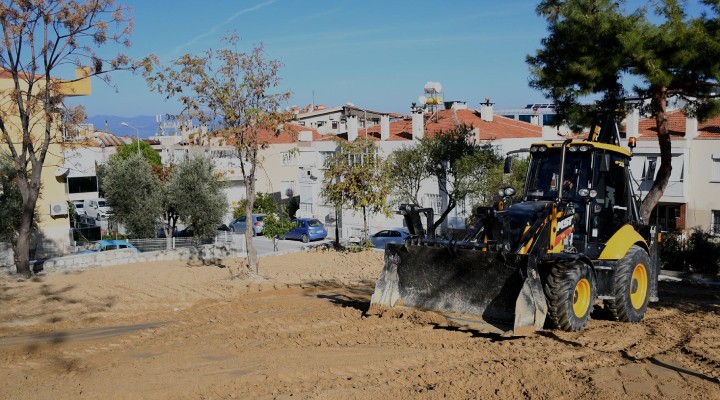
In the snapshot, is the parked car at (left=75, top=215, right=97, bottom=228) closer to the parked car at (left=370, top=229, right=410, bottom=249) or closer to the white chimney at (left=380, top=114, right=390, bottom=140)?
the white chimney at (left=380, top=114, right=390, bottom=140)

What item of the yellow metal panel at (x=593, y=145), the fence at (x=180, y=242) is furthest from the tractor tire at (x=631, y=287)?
the fence at (x=180, y=242)

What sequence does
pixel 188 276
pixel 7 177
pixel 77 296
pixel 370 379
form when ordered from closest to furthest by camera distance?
pixel 370 379
pixel 77 296
pixel 188 276
pixel 7 177

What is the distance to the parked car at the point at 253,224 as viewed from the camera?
40.8m

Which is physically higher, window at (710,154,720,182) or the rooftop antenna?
the rooftop antenna

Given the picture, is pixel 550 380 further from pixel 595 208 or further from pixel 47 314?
pixel 47 314

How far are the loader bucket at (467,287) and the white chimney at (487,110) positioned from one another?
30157mm

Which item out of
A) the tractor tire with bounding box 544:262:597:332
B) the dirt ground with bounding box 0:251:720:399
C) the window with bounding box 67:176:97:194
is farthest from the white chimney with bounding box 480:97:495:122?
the tractor tire with bounding box 544:262:597:332

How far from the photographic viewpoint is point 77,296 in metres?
16.7

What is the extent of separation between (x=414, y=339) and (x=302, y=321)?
8.53 feet

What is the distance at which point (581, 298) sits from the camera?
11.1 m

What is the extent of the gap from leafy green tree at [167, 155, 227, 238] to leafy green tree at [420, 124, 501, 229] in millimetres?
9192

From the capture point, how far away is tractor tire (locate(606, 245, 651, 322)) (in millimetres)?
11680

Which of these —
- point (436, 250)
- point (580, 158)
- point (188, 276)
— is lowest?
point (188, 276)

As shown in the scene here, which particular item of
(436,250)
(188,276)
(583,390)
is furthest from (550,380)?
(188,276)
